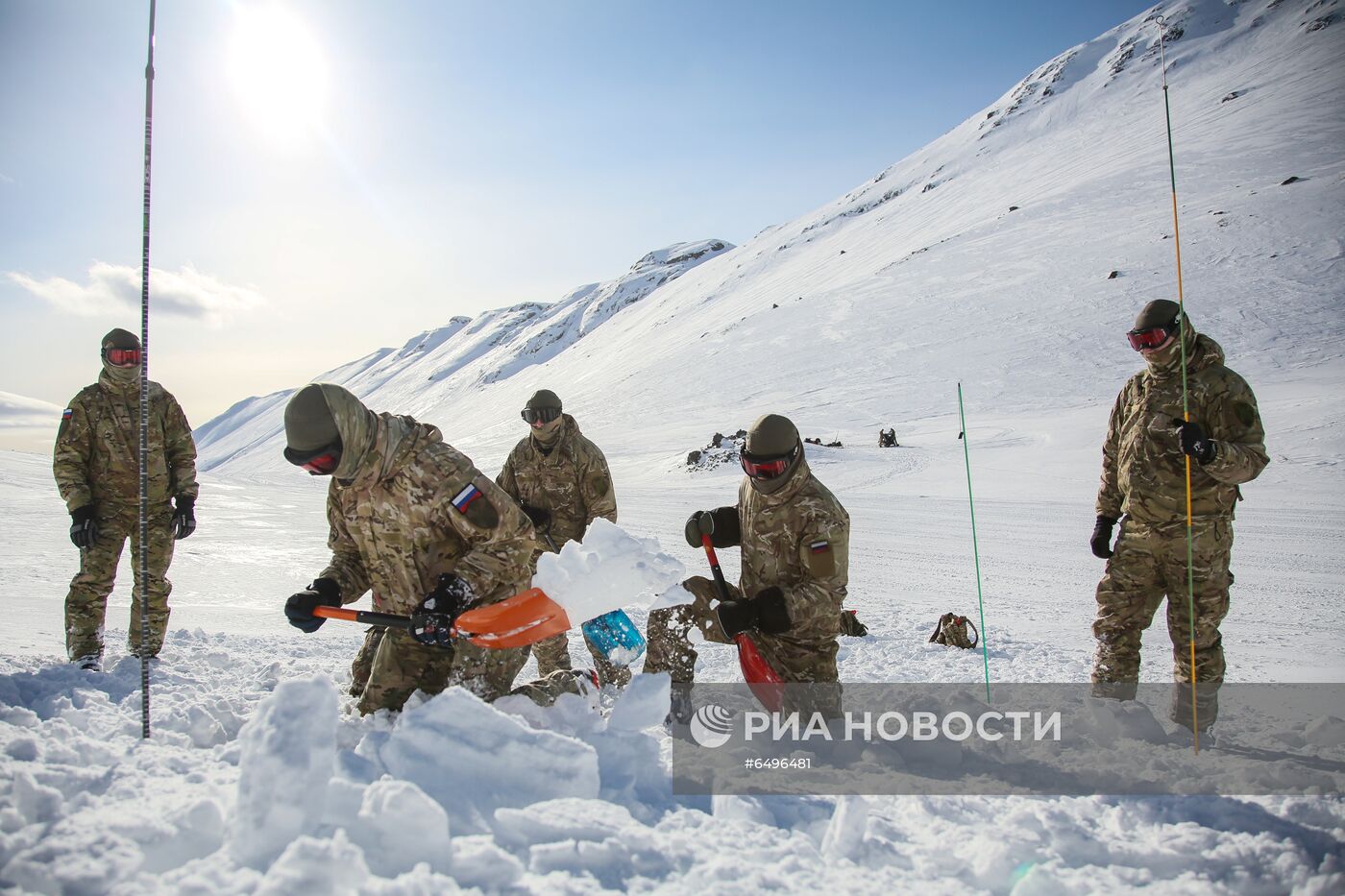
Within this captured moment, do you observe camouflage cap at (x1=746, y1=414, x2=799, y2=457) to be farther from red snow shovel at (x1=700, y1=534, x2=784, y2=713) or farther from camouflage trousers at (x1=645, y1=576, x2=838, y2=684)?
camouflage trousers at (x1=645, y1=576, x2=838, y2=684)

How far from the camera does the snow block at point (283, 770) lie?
1886 mm

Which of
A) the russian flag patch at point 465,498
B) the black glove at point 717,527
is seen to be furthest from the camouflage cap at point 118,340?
the black glove at point 717,527

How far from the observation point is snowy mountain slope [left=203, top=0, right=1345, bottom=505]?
26406 millimetres

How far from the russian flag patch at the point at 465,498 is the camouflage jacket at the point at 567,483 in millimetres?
2101

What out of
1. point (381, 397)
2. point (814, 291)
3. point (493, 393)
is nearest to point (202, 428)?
point (381, 397)

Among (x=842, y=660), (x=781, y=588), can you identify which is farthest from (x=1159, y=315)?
(x=842, y=660)

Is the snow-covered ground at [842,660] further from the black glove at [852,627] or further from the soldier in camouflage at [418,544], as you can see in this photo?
the soldier in camouflage at [418,544]

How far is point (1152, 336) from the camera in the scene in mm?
3650

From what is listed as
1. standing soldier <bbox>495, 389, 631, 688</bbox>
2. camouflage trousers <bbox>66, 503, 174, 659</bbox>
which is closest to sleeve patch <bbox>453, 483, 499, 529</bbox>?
standing soldier <bbox>495, 389, 631, 688</bbox>

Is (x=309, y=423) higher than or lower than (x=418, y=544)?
higher

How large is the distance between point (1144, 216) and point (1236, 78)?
39624 mm

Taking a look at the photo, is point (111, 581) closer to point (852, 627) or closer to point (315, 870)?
point (315, 870)

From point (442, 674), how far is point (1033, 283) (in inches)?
1487

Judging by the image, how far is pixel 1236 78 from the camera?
62.6 meters
